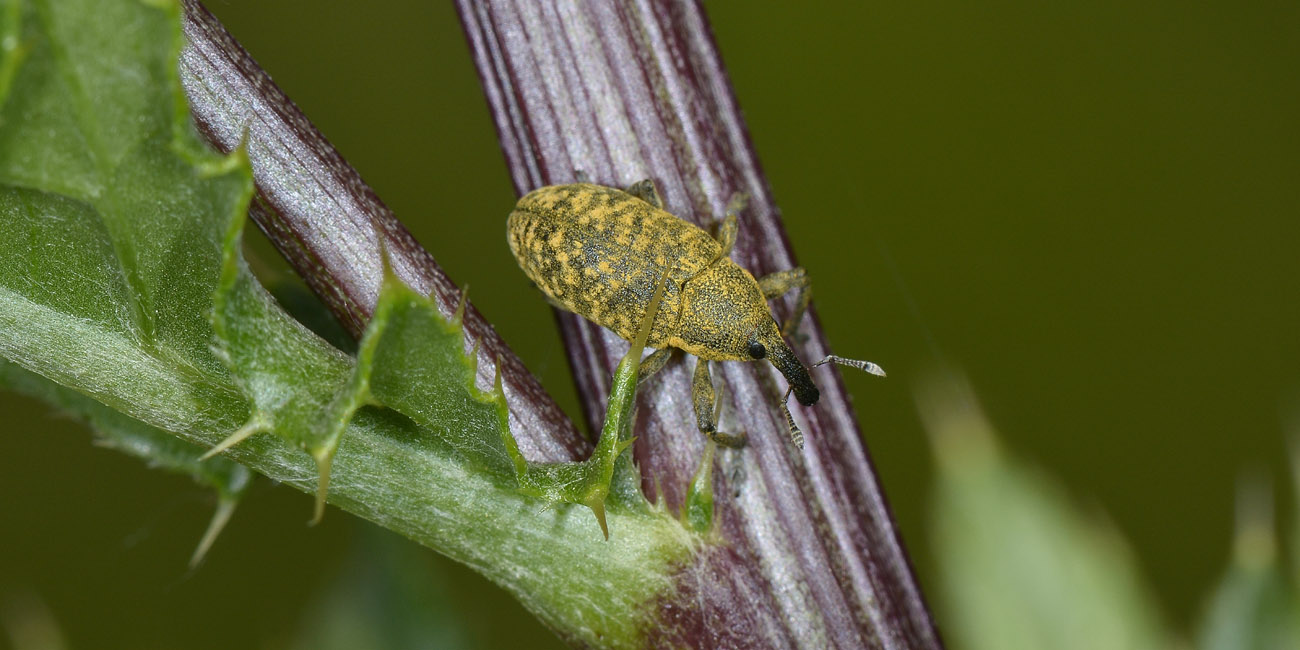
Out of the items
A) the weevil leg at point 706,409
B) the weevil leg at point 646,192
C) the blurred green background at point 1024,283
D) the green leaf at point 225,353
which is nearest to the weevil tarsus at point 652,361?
the weevil leg at point 706,409

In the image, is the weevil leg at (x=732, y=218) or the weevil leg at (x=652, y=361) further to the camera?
the weevil leg at (x=652, y=361)

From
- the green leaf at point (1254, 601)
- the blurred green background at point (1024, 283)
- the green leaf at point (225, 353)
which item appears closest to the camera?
the green leaf at point (225, 353)

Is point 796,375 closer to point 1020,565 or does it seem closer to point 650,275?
point 650,275

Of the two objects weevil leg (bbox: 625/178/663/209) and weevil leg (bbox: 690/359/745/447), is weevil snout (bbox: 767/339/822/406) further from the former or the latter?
weevil leg (bbox: 625/178/663/209)

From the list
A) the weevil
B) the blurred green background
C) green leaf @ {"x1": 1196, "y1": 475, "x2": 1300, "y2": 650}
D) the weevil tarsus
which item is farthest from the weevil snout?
the blurred green background

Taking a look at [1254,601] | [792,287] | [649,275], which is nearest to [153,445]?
[649,275]

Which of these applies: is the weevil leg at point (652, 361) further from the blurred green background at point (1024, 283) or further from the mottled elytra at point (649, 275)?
the blurred green background at point (1024, 283)

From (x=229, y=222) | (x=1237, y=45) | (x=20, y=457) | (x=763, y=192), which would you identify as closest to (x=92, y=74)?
(x=229, y=222)
